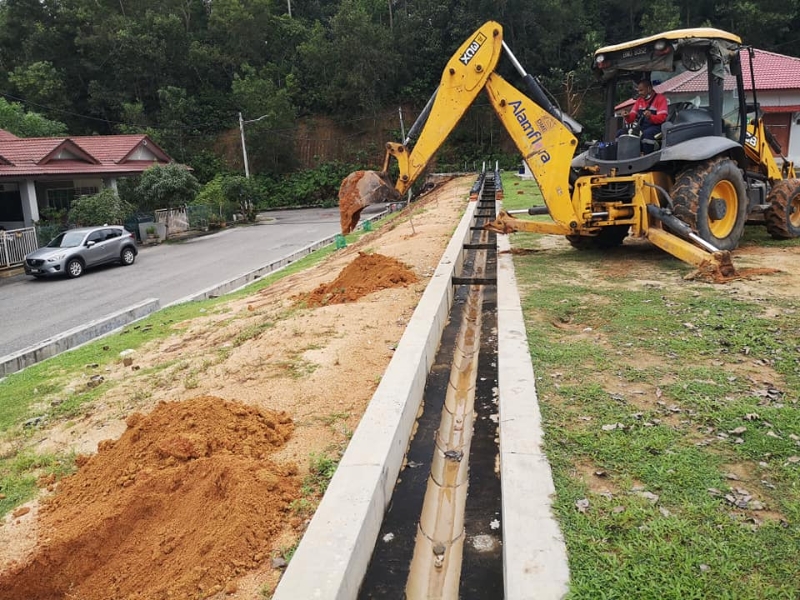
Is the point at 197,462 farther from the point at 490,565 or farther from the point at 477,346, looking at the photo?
the point at 477,346

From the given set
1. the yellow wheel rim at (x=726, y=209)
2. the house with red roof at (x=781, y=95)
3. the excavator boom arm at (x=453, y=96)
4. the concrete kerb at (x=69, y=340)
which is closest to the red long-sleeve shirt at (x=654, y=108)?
the yellow wheel rim at (x=726, y=209)

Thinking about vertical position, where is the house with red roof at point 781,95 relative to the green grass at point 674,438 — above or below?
above

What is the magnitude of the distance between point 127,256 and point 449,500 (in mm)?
20322

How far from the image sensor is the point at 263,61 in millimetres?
59000

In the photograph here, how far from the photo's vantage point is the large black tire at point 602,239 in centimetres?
1030

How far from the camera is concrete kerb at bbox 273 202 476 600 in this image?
281 cm

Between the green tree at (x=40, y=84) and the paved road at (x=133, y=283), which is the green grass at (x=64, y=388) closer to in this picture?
the paved road at (x=133, y=283)

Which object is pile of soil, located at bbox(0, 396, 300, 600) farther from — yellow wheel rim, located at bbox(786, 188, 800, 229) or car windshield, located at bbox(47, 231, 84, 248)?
car windshield, located at bbox(47, 231, 84, 248)

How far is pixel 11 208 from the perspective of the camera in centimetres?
2466

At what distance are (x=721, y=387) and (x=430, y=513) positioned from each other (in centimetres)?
233

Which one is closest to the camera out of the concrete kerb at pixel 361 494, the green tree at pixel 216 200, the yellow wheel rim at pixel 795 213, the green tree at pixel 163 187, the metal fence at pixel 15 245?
the concrete kerb at pixel 361 494

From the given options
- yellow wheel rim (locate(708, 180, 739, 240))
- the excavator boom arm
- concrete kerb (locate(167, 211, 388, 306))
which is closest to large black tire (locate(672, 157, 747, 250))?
yellow wheel rim (locate(708, 180, 739, 240))

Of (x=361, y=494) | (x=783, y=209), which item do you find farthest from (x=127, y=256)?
(x=361, y=494)

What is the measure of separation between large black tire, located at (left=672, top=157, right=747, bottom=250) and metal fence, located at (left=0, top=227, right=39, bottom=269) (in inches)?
829
